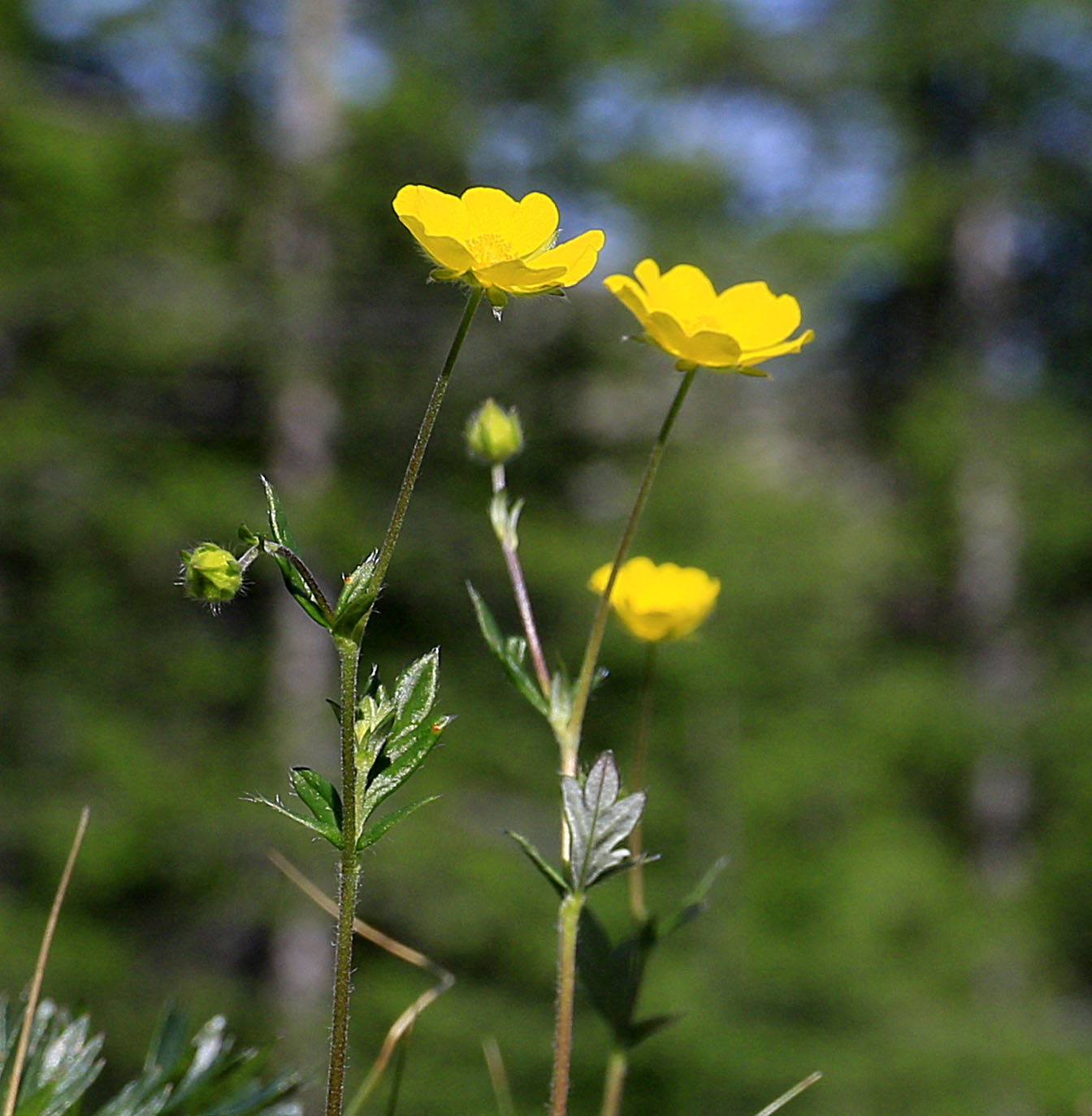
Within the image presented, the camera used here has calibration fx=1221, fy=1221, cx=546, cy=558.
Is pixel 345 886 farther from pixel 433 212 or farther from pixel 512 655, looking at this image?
pixel 433 212

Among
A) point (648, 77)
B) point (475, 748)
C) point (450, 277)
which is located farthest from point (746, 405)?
point (450, 277)

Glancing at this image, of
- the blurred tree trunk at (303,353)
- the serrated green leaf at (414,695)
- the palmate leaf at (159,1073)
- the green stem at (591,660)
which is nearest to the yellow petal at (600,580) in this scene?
the green stem at (591,660)

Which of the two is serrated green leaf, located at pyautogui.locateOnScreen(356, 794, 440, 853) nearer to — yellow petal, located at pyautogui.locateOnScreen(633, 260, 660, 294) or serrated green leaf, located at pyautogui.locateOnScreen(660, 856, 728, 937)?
serrated green leaf, located at pyautogui.locateOnScreen(660, 856, 728, 937)

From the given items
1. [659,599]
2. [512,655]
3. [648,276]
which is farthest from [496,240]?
[659,599]

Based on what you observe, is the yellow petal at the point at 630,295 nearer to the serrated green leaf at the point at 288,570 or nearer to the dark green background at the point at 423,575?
the serrated green leaf at the point at 288,570

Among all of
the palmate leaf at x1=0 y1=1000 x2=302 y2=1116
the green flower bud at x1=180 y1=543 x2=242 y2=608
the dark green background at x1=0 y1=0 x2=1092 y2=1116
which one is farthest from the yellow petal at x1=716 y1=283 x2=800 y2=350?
the dark green background at x1=0 y1=0 x2=1092 y2=1116

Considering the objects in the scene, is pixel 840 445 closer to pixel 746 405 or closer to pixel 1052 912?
pixel 746 405
